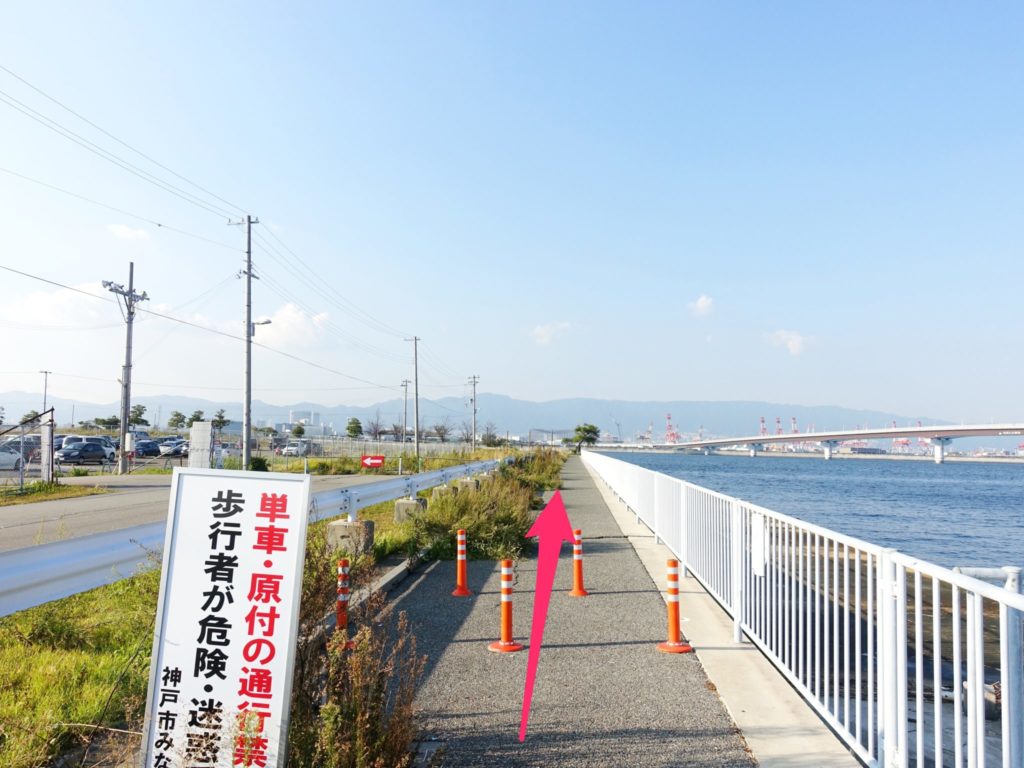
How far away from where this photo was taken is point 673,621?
6.52 metres

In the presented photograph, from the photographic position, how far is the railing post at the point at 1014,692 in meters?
2.71

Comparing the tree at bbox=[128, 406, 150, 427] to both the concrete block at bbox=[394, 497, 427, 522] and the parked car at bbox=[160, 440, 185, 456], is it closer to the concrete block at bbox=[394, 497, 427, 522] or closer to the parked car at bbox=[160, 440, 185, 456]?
the parked car at bbox=[160, 440, 185, 456]

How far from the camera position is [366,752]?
3.34m

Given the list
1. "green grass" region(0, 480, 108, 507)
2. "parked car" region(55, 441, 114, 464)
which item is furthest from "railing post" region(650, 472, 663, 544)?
"parked car" region(55, 441, 114, 464)

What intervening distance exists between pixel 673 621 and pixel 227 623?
13.9 ft

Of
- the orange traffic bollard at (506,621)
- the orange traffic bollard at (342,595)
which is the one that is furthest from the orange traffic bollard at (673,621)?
the orange traffic bollard at (342,595)

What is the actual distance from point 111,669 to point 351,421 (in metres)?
121

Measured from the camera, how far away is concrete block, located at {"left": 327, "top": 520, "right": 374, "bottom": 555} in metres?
9.47

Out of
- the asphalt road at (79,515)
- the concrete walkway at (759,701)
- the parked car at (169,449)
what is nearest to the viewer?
the concrete walkway at (759,701)

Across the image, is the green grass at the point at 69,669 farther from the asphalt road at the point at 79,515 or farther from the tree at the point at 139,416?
the tree at the point at 139,416

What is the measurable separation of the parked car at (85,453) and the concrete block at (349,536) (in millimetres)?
42593

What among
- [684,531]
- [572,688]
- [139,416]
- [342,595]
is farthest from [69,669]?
[139,416]

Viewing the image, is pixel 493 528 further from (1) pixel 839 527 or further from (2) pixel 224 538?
(1) pixel 839 527

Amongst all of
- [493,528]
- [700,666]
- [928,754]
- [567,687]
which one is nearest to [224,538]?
[567,687]
